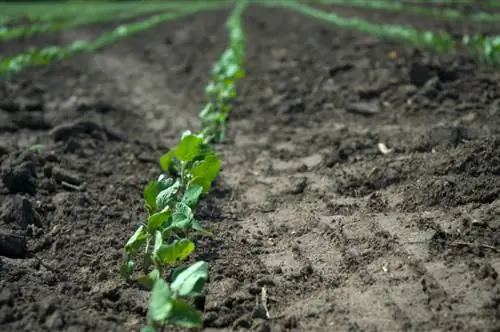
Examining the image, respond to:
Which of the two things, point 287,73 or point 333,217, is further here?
point 287,73

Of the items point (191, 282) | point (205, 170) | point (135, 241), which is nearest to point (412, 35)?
point (205, 170)

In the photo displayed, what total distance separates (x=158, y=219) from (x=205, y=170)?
65 cm

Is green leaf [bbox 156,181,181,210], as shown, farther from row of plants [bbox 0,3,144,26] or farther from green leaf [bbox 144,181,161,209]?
row of plants [bbox 0,3,144,26]

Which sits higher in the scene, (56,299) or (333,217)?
(56,299)

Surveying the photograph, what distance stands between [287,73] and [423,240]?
571cm

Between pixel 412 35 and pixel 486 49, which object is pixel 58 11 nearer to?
pixel 412 35

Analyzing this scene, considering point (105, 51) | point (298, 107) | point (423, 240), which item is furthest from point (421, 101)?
point (105, 51)

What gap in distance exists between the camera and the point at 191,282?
2.56 m

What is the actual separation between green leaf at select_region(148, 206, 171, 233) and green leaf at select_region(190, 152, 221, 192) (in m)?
0.57

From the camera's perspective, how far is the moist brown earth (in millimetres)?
2803

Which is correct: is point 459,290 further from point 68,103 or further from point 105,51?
point 105,51

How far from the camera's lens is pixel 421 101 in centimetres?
621

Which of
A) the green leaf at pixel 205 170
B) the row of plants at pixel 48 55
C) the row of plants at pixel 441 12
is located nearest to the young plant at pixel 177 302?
the green leaf at pixel 205 170

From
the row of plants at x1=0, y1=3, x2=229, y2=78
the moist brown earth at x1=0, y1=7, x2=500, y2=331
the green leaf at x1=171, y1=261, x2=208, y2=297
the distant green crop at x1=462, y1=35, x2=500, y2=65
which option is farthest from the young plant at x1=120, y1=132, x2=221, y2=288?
the row of plants at x1=0, y1=3, x2=229, y2=78
